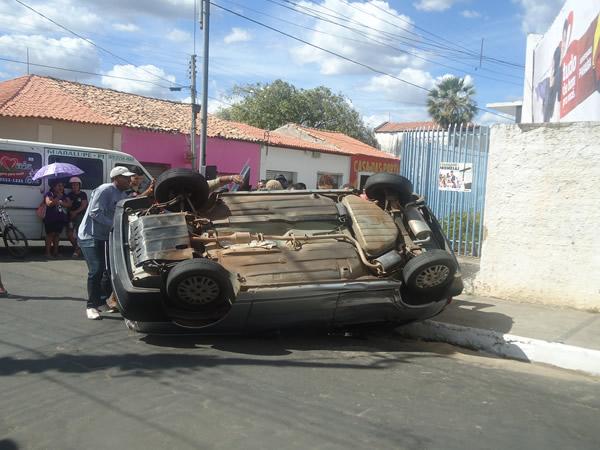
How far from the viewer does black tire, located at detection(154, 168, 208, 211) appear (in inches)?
210

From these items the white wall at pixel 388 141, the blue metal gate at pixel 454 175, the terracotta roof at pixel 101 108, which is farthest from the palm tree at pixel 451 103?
the blue metal gate at pixel 454 175

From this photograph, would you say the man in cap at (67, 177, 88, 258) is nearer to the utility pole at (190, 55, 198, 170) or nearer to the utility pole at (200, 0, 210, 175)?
the utility pole at (200, 0, 210, 175)

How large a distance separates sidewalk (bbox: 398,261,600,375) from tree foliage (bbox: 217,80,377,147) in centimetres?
3627

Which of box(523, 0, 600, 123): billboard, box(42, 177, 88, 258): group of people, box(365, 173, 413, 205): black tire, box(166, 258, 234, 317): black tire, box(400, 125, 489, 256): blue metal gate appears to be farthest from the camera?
box(42, 177, 88, 258): group of people

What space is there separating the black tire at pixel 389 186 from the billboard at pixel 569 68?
4666 mm

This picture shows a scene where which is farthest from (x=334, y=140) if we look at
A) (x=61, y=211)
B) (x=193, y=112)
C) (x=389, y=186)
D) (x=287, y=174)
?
(x=389, y=186)

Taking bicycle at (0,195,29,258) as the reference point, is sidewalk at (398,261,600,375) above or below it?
below

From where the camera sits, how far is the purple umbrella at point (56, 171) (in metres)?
10.1

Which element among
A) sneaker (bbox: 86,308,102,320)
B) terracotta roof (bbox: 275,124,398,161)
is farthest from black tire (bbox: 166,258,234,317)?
terracotta roof (bbox: 275,124,398,161)

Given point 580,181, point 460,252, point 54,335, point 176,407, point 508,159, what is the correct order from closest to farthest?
point 176,407 → point 54,335 → point 580,181 → point 508,159 → point 460,252

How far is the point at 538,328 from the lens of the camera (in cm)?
573

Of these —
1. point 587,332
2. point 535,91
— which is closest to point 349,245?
point 587,332

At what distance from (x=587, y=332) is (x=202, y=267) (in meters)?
3.83

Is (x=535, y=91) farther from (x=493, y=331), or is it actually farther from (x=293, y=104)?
(x=293, y=104)
